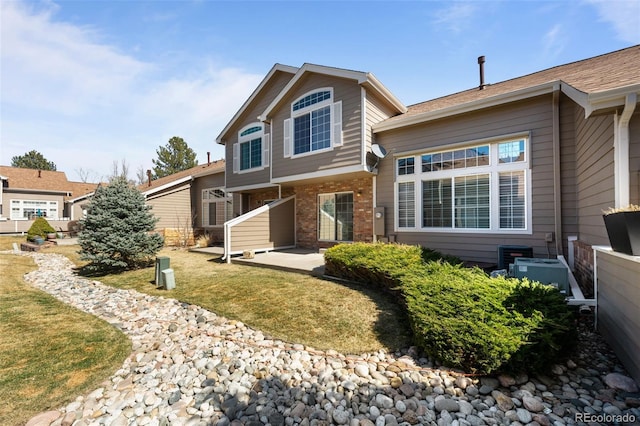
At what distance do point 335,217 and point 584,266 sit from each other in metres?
6.95

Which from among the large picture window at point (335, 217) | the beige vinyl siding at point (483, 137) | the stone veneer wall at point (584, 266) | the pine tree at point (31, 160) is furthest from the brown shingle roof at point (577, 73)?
the pine tree at point (31, 160)

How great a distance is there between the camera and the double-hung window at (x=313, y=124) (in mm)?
8805

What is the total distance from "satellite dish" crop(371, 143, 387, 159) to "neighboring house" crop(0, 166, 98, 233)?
22.1 m

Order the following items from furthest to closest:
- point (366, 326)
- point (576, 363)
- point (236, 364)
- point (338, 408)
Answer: point (366, 326)
point (236, 364)
point (576, 363)
point (338, 408)

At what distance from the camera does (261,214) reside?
10.4 meters

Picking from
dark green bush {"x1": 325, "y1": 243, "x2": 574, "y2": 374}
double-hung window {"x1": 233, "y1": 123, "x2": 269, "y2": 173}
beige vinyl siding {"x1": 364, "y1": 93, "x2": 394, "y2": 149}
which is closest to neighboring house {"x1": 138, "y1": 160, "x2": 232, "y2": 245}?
double-hung window {"x1": 233, "y1": 123, "x2": 269, "y2": 173}

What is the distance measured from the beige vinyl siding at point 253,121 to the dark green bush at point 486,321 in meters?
9.53

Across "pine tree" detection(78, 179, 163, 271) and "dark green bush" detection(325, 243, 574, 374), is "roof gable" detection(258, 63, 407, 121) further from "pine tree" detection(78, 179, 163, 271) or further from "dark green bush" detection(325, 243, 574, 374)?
"pine tree" detection(78, 179, 163, 271)

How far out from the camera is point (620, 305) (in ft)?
9.34

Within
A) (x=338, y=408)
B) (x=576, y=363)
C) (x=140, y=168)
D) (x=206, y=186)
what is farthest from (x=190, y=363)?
(x=140, y=168)

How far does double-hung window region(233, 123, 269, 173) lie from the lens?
483 inches

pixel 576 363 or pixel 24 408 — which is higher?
pixel 576 363

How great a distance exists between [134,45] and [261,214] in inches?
250

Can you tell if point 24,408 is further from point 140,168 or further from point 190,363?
point 140,168
